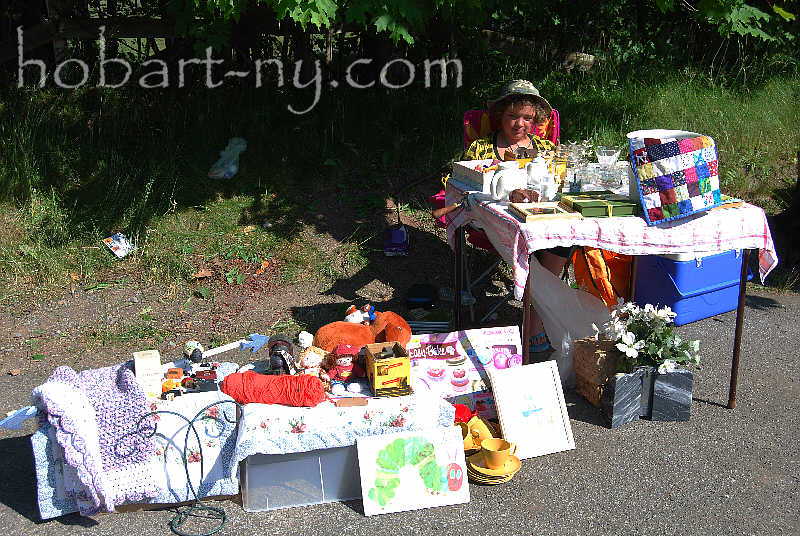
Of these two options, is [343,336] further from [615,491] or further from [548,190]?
[615,491]

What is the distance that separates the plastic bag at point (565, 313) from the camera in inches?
182

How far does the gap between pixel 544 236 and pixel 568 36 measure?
19.9 ft

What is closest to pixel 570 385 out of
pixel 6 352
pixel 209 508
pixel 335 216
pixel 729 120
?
pixel 209 508

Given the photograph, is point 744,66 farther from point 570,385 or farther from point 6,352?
point 6,352

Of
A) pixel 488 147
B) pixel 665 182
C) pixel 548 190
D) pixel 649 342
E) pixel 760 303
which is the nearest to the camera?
pixel 665 182

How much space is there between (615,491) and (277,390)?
1686 mm

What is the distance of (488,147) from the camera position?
542 centimetres

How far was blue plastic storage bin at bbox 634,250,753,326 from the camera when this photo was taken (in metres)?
5.25

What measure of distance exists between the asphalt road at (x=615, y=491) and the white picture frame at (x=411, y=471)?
65 mm

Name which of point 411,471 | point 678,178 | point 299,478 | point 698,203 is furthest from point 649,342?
point 299,478

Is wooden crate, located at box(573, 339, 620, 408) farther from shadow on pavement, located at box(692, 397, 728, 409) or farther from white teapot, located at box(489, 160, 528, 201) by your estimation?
white teapot, located at box(489, 160, 528, 201)

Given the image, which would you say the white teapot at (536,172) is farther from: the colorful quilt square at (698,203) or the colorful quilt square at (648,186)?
the colorful quilt square at (698,203)

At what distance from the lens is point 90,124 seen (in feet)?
24.0

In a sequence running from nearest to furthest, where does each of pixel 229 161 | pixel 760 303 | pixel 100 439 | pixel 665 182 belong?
pixel 100 439 < pixel 665 182 < pixel 760 303 < pixel 229 161
